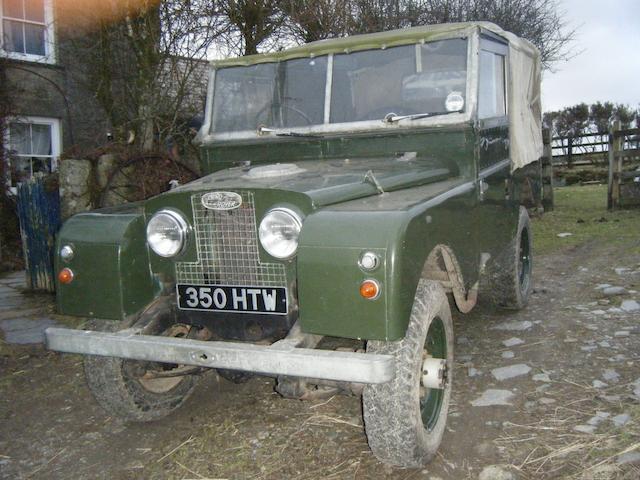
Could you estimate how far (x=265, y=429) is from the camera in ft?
→ 11.3

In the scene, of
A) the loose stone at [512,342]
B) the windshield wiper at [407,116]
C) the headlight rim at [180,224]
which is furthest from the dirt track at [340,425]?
the windshield wiper at [407,116]

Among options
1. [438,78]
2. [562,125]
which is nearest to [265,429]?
[438,78]

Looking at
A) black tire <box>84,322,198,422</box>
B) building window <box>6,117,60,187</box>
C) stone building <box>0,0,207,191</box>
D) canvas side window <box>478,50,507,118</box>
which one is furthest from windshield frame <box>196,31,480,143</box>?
building window <box>6,117,60,187</box>

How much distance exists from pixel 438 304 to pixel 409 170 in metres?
0.95

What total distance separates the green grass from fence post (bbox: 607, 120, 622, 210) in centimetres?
25

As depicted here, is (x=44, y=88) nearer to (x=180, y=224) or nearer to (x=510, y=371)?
(x=180, y=224)

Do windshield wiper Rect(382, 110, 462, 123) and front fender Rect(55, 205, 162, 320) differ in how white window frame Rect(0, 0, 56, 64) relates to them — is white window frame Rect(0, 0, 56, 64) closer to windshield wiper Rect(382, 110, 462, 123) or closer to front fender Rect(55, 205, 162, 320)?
front fender Rect(55, 205, 162, 320)

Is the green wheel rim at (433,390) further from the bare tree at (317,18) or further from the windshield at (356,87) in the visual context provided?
the bare tree at (317,18)

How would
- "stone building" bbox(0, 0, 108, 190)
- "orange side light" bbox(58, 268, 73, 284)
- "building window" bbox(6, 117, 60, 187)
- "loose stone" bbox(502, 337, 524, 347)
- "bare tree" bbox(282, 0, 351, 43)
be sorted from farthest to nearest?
1. "stone building" bbox(0, 0, 108, 190)
2. "building window" bbox(6, 117, 60, 187)
3. "bare tree" bbox(282, 0, 351, 43)
4. "loose stone" bbox(502, 337, 524, 347)
5. "orange side light" bbox(58, 268, 73, 284)

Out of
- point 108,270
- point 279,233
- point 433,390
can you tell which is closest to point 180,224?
point 108,270

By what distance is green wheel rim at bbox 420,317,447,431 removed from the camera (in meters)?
3.08

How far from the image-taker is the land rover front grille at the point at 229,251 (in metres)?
2.94

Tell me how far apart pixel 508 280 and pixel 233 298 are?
285 cm

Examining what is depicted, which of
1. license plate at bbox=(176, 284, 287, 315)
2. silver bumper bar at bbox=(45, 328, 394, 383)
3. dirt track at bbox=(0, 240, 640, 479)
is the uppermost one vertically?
license plate at bbox=(176, 284, 287, 315)
